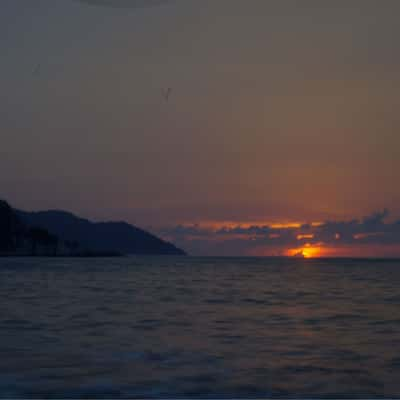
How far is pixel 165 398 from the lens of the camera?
522 inches

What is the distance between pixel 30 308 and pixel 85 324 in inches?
333

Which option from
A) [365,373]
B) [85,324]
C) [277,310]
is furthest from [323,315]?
[365,373]

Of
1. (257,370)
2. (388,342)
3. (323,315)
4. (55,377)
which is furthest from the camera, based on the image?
(323,315)

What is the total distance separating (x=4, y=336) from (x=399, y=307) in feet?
80.7

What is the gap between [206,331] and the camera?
2408cm

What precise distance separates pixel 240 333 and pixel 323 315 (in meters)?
8.55

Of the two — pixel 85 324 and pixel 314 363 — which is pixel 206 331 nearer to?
pixel 85 324

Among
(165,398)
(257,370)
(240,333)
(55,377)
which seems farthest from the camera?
(240,333)

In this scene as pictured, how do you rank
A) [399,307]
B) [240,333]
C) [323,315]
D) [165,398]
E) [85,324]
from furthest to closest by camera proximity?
1. [399,307]
2. [323,315]
3. [85,324]
4. [240,333]
5. [165,398]

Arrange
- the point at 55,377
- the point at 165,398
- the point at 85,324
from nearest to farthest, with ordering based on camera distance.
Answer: the point at 165,398, the point at 55,377, the point at 85,324

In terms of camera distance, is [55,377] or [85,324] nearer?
[55,377]

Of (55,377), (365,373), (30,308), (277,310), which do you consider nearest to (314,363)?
(365,373)

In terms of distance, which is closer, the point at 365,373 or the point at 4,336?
the point at 365,373

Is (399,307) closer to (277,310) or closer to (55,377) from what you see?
(277,310)
